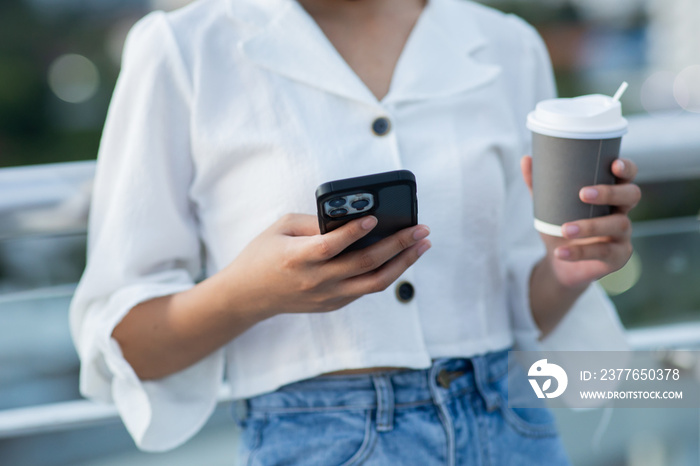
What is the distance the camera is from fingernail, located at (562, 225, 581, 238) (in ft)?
4.08

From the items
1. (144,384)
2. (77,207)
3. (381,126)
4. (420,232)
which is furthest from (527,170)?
(77,207)

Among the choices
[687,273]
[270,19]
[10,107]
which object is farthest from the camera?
[10,107]

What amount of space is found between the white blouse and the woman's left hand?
0.15 m

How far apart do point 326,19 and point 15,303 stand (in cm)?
106

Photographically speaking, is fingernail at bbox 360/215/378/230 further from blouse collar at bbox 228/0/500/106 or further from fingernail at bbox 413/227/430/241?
blouse collar at bbox 228/0/500/106

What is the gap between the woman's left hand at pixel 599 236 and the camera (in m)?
1.23

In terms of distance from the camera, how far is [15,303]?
183 centimetres

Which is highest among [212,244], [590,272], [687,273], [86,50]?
[212,244]

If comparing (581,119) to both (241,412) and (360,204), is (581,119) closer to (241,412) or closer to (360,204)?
(360,204)

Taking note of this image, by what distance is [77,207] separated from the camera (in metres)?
1.62

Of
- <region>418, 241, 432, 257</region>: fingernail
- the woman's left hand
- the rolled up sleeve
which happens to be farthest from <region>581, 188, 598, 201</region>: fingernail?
the rolled up sleeve

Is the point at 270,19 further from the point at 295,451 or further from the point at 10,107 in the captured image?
the point at 10,107

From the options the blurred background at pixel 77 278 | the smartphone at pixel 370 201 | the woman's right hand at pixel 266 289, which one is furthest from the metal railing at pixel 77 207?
the smartphone at pixel 370 201

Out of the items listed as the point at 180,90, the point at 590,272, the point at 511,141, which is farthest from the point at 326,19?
the point at 590,272
